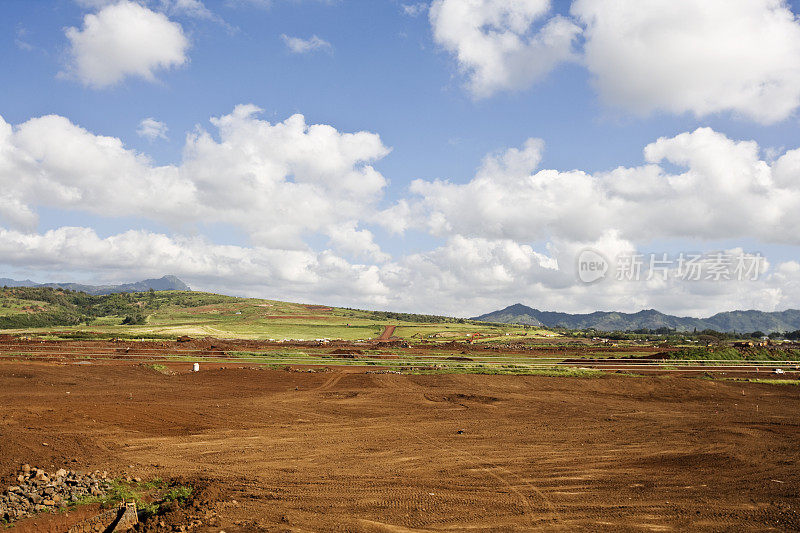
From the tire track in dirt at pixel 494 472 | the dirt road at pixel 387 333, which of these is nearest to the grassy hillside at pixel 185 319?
the dirt road at pixel 387 333

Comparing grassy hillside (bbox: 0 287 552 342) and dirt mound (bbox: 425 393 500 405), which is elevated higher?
dirt mound (bbox: 425 393 500 405)

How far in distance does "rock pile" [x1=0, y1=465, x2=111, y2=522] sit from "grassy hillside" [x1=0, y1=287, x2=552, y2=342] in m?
85.7

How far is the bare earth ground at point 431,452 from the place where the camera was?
1143cm

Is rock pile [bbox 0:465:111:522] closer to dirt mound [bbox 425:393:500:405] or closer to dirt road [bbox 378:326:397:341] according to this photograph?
dirt mound [bbox 425:393:500:405]

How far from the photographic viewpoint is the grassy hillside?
393 feet

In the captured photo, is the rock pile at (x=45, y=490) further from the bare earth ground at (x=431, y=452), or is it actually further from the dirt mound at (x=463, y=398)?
the dirt mound at (x=463, y=398)

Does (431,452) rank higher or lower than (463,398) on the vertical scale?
higher

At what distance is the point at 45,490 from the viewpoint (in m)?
11.1

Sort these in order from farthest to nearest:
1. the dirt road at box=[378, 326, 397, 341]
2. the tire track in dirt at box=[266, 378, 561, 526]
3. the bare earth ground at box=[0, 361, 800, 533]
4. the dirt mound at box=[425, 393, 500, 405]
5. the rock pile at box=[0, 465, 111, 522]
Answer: the dirt road at box=[378, 326, 397, 341] < the dirt mound at box=[425, 393, 500, 405] < the tire track in dirt at box=[266, 378, 561, 526] < the bare earth ground at box=[0, 361, 800, 533] < the rock pile at box=[0, 465, 111, 522]

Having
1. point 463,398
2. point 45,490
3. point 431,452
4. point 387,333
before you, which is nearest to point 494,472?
point 431,452

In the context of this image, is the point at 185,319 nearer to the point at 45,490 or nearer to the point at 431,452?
the point at 431,452

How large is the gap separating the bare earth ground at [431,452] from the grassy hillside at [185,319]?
7531cm

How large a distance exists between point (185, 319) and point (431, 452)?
15185 centimetres

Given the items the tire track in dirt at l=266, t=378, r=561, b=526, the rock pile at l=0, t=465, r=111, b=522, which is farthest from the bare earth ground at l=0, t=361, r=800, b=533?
the rock pile at l=0, t=465, r=111, b=522
